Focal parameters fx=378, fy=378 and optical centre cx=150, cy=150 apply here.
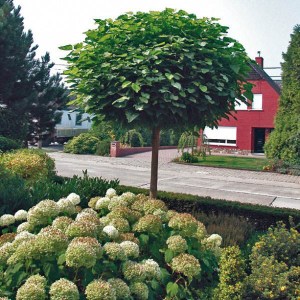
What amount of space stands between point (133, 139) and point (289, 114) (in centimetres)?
1360

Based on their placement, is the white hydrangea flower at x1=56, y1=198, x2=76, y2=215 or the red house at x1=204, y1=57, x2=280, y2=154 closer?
the white hydrangea flower at x1=56, y1=198, x2=76, y2=215

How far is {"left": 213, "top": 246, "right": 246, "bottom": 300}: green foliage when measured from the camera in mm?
3715

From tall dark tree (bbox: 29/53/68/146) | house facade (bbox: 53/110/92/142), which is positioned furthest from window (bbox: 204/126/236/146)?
house facade (bbox: 53/110/92/142)

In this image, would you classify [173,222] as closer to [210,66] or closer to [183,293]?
[183,293]

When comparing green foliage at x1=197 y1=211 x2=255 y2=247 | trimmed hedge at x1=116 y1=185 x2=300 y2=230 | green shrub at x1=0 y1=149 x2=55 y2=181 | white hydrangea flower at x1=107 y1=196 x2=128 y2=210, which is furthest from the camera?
green shrub at x1=0 y1=149 x2=55 y2=181

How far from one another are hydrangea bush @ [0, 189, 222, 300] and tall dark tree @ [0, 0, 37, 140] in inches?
603

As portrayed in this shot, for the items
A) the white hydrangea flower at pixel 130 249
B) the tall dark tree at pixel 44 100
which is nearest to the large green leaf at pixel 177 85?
the white hydrangea flower at pixel 130 249

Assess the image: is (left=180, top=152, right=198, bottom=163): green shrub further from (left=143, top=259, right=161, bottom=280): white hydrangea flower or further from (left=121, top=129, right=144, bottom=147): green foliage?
(left=143, top=259, right=161, bottom=280): white hydrangea flower

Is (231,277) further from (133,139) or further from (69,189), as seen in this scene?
(133,139)

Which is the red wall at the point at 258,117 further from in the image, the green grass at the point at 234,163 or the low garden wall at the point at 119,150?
the low garden wall at the point at 119,150

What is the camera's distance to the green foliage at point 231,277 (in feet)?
12.2

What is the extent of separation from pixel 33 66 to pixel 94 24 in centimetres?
1615

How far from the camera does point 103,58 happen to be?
21.2ft

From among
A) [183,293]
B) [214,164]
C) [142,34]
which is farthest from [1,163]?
[214,164]
